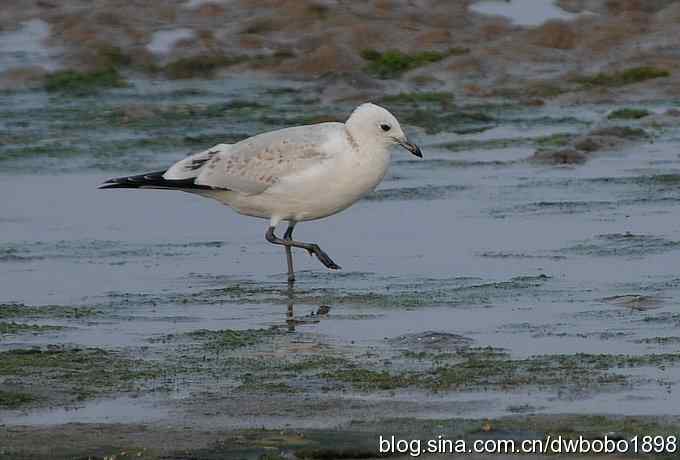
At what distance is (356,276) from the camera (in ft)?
35.4

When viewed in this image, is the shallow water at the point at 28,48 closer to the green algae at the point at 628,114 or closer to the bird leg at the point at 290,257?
the green algae at the point at 628,114

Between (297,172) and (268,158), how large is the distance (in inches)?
11.4

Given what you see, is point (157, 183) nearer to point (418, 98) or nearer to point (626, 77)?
point (418, 98)

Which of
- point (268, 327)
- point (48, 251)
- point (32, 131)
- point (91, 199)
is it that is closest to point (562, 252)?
point (268, 327)

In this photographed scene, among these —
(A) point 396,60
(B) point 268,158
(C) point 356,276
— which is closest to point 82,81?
(A) point 396,60

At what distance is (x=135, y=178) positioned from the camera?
37.8 feet

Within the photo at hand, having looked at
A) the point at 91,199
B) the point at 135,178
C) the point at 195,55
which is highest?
the point at 135,178

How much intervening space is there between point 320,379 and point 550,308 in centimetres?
199

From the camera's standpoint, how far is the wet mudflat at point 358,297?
716 centimetres

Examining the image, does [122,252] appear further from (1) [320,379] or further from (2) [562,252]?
(1) [320,379]

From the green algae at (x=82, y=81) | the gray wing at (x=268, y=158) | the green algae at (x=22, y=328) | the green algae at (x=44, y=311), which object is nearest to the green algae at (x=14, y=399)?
the green algae at (x=22, y=328)

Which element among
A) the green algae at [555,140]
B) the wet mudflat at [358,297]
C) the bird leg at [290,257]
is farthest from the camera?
the green algae at [555,140]

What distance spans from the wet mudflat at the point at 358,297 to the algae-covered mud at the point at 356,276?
0.02 meters

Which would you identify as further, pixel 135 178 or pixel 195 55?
pixel 195 55
